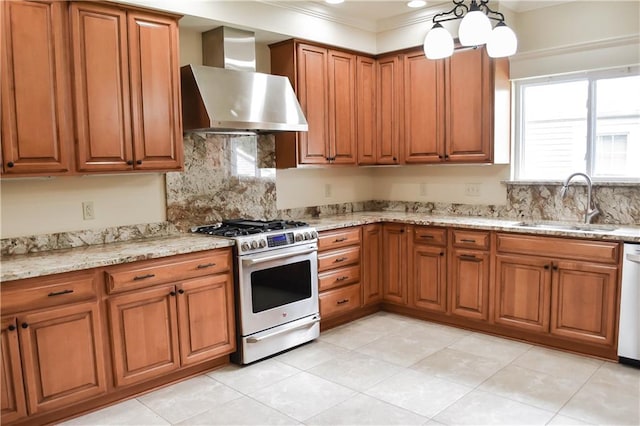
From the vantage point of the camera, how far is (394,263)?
457cm

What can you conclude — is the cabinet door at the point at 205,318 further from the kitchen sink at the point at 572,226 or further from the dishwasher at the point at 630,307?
the dishwasher at the point at 630,307

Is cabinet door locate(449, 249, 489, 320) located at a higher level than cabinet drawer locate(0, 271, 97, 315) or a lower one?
lower

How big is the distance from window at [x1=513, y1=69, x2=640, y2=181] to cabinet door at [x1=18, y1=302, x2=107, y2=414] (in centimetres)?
358

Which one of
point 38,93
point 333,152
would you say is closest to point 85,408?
point 38,93

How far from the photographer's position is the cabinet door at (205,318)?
3205mm

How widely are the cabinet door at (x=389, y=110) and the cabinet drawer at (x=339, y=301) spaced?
1.35m

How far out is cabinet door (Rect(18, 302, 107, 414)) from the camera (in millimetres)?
2596

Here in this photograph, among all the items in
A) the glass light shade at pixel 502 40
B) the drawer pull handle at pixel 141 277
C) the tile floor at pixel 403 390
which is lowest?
the tile floor at pixel 403 390

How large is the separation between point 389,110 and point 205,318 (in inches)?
106

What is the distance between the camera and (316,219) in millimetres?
4613

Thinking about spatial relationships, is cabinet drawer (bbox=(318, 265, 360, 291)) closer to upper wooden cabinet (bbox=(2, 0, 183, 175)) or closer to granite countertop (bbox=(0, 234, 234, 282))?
granite countertop (bbox=(0, 234, 234, 282))

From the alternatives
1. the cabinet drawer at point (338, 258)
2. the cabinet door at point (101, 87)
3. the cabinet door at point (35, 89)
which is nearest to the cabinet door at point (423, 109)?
the cabinet drawer at point (338, 258)

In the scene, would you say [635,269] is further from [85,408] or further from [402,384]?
[85,408]

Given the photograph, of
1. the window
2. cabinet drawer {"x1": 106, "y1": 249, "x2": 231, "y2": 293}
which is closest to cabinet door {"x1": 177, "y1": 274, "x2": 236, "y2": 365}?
cabinet drawer {"x1": 106, "y1": 249, "x2": 231, "y2": 293}
